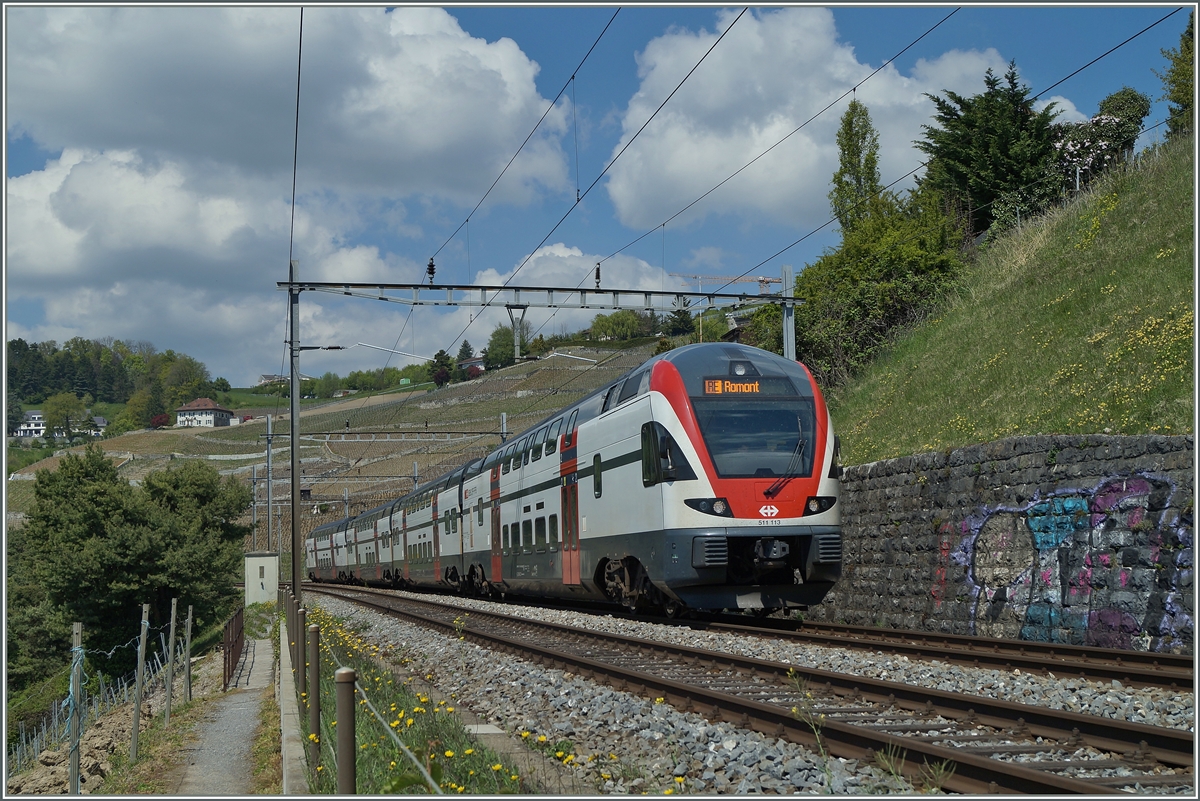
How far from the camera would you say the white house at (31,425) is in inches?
5871

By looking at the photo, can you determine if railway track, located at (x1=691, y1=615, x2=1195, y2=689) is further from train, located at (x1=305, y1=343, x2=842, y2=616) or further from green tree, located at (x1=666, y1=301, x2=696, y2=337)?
green tree, located at (x1=666, y1=301, x2=696, y2=337)

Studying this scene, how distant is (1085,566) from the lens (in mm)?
12203

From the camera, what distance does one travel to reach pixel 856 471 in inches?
698

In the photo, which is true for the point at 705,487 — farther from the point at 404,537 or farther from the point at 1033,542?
the point at 404,537

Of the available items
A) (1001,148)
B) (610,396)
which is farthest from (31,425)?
(610,396)

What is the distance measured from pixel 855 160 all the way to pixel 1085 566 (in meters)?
40.4

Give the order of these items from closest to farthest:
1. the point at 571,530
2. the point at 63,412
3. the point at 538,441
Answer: the point at 571,530 → the point at 538,441 → the point at 63,412

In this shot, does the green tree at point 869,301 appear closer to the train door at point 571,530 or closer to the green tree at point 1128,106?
the train door at point 571,530

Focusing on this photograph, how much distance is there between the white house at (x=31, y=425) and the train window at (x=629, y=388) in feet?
500

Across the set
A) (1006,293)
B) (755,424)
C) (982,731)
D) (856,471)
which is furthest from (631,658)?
(1006,293)

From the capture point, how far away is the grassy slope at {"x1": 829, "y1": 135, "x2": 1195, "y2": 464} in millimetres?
14578

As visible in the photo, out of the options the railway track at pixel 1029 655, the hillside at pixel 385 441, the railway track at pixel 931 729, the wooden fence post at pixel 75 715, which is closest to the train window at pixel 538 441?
the railway track at pixel 1029 655

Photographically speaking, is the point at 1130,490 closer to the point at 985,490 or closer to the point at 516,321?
the point at 985,490

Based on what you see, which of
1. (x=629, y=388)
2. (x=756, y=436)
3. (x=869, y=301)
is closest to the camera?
(x=756, y=436)
